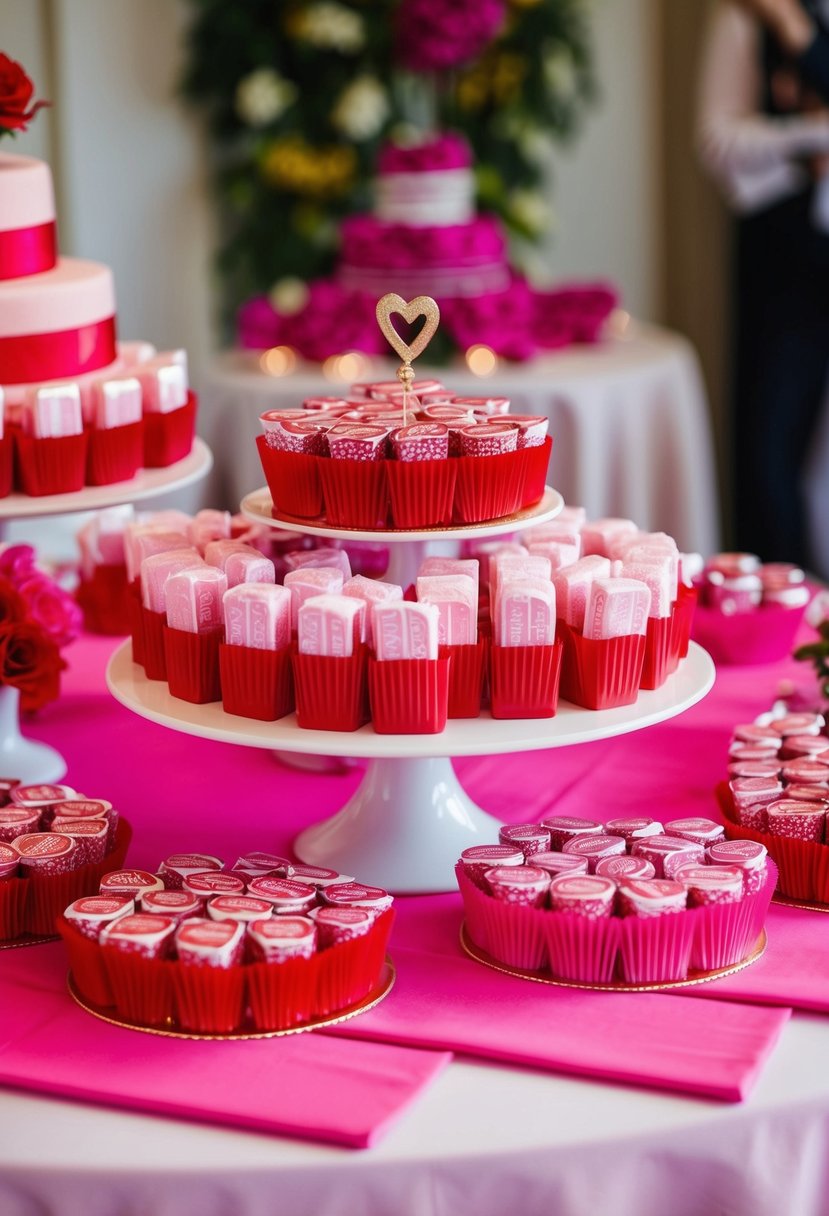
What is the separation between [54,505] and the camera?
1.88m

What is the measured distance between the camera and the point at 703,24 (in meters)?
5.98

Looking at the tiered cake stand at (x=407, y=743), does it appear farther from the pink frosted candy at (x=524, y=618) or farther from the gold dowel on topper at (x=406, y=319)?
the gold dowel on topper at (x=406, y=319)

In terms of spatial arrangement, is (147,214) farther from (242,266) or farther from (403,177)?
(403,177)

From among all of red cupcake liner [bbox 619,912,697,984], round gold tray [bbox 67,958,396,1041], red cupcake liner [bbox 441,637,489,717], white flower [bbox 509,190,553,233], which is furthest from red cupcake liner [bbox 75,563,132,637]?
white flower [bbox 509,190,553,233]

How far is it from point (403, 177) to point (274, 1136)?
11.4 ft

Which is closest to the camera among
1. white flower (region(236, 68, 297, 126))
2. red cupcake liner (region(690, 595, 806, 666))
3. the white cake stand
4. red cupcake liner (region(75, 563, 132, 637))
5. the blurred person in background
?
the white cake stand

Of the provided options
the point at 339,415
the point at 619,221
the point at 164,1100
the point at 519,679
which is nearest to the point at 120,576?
the point at 339,415

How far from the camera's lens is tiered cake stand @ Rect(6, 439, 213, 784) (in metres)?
1.88

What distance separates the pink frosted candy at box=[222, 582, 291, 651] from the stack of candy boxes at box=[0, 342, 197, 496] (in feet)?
1.40

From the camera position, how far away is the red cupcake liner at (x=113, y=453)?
1958mm

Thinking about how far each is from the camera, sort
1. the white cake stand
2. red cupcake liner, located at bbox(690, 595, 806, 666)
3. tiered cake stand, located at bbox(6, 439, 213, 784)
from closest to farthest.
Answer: the white cake stand < tiered cake stand, located at bbox(6, 439, 213, 784) < red cupcake liner, located at bbox(690, 595, 806, 666)

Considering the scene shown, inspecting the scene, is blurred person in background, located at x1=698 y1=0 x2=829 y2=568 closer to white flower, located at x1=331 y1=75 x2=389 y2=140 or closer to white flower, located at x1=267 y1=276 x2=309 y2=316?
white flower, located at x1=331 y1=75 x2=389 y2=140

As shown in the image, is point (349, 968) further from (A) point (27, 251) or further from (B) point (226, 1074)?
(A) point (27, 251)

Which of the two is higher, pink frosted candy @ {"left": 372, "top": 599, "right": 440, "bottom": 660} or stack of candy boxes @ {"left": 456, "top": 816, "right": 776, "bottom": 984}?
pink frosted candy @ {"left": 372, "top": 599, "right": 440, "bottom": 660}
